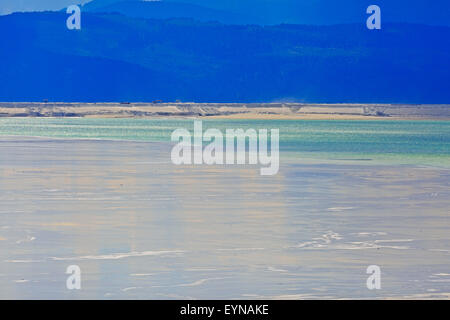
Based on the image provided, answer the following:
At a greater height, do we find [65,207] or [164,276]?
[65,207]

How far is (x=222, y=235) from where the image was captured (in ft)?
33.7

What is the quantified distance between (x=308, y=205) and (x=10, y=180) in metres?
5.50

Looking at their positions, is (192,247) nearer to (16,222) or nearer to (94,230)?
(94,230)

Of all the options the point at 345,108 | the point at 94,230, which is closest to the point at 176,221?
the point at 94,230

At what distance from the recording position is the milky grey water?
781cm

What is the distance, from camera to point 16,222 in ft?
36.5

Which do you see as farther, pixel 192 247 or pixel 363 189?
pixel 363 189

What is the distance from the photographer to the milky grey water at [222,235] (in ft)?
25.6

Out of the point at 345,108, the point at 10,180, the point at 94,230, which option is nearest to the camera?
the point at 94,230
